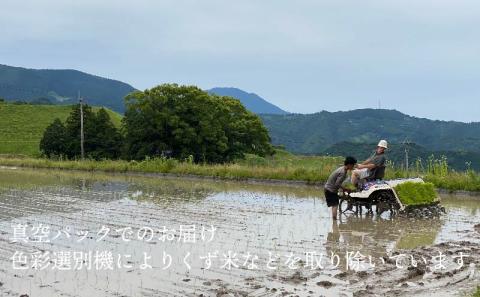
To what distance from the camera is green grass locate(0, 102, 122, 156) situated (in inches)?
2400

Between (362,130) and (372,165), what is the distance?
464 feet

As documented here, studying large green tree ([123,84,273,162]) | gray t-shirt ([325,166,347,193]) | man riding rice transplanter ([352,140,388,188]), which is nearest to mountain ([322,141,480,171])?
large green tree ([123,84,273,162])

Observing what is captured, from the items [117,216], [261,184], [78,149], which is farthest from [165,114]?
[117,216]

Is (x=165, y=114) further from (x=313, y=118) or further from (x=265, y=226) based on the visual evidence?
(x=313, y=118)

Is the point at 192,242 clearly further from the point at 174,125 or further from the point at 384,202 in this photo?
the point at 174,125

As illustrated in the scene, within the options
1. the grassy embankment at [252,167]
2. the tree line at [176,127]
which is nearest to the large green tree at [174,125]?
the tree line at [176,127]

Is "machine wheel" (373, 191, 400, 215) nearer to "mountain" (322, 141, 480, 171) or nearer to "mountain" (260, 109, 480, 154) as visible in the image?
"mountain" (322, 141, 480, 171)

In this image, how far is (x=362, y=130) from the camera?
152 metres

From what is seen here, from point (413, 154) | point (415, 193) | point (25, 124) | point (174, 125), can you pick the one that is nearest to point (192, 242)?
point (415, 193)

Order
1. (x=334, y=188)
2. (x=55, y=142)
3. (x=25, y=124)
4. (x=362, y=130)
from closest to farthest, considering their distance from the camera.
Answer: (x=334, y=188) → (x=55, y=142) → (x=25, y=124) → (x=362, y=130)

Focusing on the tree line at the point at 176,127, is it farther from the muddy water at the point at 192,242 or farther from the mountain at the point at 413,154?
the muddy water at the point at 192,242

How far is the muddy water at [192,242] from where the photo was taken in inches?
278

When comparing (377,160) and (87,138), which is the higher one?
(87,138)

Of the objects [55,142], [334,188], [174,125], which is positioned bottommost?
[334,188]
